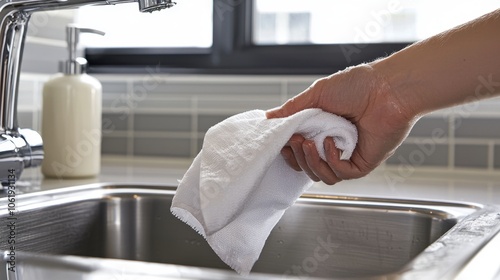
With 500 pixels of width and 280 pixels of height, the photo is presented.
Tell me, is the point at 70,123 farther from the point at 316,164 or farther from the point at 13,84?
the point at 316,164

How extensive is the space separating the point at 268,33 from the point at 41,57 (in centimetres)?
46

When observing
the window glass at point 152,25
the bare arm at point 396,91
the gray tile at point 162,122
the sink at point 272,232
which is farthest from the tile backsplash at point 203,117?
the bare arm at point 396,91

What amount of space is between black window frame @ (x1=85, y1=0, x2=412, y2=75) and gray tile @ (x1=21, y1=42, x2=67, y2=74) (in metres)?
0.13

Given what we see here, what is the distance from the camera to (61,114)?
1.15m

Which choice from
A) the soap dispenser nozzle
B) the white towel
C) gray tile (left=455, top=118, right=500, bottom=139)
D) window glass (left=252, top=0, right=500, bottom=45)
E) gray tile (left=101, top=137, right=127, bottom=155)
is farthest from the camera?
gray tile (left=101, top=137, right=127, bottom=155)

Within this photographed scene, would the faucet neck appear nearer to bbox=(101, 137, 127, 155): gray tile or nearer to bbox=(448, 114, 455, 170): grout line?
bbox=(101, 137, 127, 155): gray tile

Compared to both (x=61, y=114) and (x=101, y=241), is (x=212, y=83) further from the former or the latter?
(x=101, y=241)

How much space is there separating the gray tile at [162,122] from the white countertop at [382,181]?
0.08m

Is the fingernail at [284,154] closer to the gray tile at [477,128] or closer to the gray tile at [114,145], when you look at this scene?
the gray tile at [477,128]

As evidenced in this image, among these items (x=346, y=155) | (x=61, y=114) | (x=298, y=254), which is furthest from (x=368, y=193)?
(x=61, y=114)

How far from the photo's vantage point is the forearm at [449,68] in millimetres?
714

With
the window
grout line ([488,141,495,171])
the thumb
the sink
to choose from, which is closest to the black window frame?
the window

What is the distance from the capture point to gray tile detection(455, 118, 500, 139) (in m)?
1.25

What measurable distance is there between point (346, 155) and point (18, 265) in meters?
0.34
